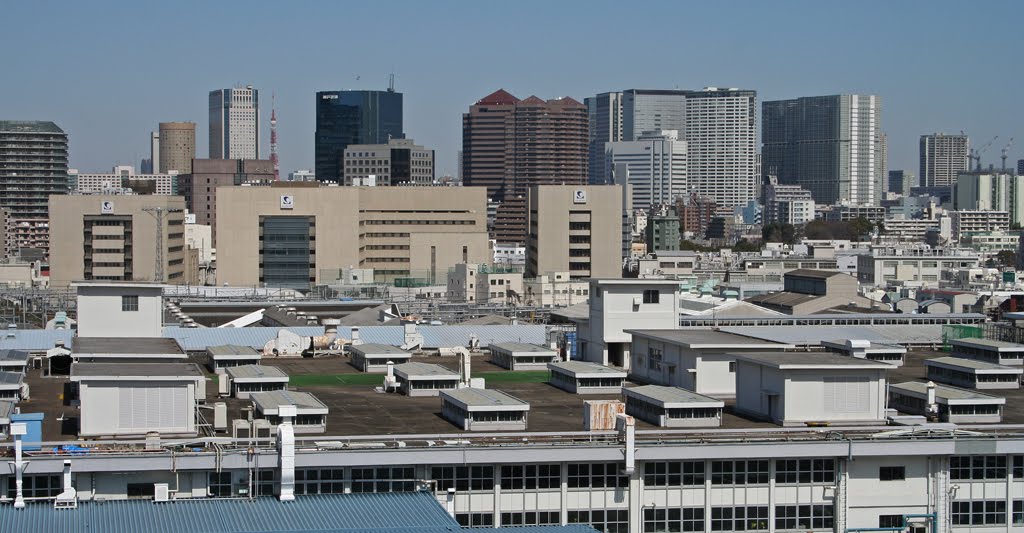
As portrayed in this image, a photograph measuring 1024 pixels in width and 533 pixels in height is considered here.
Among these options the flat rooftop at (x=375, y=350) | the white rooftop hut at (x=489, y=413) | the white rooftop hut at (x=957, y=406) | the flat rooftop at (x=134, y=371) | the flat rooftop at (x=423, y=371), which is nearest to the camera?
the flat rooftop at (x=134, y=371)

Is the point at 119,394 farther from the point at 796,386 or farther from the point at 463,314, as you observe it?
the point at 463,314

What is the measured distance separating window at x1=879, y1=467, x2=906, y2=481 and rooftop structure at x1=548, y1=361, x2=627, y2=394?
934cm

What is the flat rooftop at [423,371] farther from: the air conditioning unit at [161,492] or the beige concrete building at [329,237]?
the beige concrete building at [329,237]

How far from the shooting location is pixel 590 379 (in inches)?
1391

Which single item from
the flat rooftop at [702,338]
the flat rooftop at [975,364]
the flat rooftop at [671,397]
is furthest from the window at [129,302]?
the flat rooftop at [975,364]

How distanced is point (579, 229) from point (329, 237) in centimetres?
2109

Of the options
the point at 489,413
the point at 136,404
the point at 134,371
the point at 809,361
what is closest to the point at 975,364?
the point at 809,361

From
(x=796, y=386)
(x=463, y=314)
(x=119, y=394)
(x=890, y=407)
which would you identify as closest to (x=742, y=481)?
(x=796, y=386)

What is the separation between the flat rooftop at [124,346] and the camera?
34.6m

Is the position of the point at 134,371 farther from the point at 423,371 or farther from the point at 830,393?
the point at 830,393

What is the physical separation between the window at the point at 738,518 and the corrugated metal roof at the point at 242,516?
547 cm

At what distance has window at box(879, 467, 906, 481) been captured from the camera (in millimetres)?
26469

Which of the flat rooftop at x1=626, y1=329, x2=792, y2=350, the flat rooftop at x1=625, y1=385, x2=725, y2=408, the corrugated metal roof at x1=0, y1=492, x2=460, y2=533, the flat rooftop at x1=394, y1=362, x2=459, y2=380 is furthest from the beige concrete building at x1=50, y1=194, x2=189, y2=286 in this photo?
the corrugated metal roof at x1=0, y1=492, x2=460, y2=533

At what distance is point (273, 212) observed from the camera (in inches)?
4929
